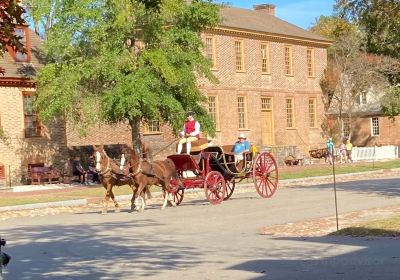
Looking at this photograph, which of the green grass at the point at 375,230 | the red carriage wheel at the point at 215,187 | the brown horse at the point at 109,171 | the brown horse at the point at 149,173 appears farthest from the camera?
the red carriage wheel at the point at 215,187

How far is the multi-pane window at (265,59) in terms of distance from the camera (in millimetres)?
53594

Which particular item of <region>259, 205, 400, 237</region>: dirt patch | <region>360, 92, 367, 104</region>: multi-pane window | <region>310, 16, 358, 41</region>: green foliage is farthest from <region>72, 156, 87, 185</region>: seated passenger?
<region>310, 16, 358, 41</region>: green foliage

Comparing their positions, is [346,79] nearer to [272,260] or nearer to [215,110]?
[215,110]

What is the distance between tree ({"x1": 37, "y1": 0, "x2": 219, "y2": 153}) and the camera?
3238 cm

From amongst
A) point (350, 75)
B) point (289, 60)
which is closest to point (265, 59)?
point (289, 60)

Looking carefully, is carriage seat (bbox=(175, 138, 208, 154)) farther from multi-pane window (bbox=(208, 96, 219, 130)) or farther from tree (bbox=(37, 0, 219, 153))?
multi-pane window (bbox=(208, 96, 219, 130))

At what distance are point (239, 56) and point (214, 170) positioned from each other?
95.9ft

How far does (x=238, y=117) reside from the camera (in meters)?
51.6

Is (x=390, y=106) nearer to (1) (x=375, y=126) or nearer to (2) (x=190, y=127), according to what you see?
(1) (x=375, y=126)

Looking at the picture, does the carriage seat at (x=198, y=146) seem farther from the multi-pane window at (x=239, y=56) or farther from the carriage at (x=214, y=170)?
the multi-pane window at (x=239, y=56)

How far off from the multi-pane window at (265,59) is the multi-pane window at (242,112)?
9.81ft

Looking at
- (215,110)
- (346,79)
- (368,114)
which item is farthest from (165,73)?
(368,114)

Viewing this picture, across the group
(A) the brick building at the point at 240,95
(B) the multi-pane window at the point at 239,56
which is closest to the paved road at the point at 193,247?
(A) the brick building at the point at 240,95

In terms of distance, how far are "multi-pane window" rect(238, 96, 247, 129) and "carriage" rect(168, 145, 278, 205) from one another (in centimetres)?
2694
